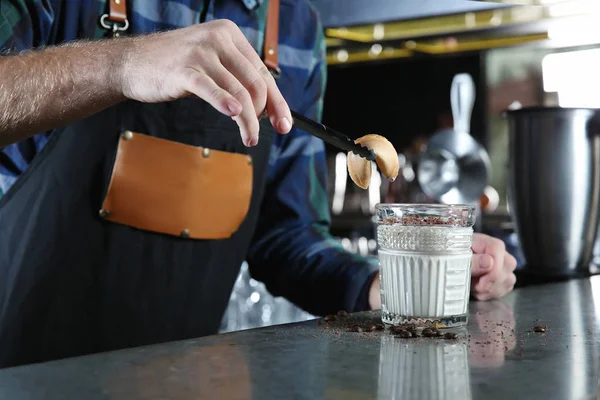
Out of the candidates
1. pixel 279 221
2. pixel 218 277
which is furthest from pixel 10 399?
pixel 279 221

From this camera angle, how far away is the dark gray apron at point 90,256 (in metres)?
1.25

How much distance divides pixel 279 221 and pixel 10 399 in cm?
109

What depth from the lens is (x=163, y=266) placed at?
140 cm

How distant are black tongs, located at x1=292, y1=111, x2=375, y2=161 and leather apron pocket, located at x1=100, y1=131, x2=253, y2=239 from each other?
469 millimetres

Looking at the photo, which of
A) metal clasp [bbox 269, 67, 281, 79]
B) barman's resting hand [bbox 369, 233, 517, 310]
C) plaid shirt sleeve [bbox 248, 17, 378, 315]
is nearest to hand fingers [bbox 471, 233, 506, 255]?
barman's resting hand [bbox 369, 233, 517, 310]

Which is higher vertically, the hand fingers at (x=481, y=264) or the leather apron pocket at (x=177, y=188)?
the leather apron pocket at (x=177, y=188)

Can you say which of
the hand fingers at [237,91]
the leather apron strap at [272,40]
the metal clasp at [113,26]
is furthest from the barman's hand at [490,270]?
the metal clasp at [113,26]

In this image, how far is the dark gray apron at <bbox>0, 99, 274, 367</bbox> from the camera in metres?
1.25

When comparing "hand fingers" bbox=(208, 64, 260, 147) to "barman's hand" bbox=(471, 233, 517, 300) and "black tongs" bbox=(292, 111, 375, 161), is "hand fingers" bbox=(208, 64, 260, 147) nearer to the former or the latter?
"black tongs" bbox=(292, 111, 375, 161)

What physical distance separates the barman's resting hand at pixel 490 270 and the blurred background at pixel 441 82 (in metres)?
2.02

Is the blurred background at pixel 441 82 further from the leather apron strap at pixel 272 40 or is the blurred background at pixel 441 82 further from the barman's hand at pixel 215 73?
the barman's hand at pixel 215 73

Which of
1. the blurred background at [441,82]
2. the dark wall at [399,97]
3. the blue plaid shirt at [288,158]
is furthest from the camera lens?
the dark wall at [399,97]

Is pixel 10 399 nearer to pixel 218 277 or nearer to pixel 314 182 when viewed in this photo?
pixel 218 277

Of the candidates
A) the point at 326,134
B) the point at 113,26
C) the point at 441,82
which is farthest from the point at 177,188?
the point at 441,82
